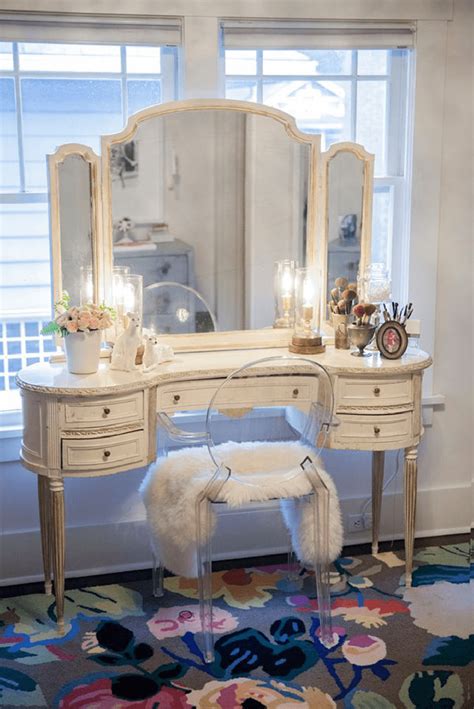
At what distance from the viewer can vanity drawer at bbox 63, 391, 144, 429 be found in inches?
114

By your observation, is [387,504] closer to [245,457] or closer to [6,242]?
[245,457]

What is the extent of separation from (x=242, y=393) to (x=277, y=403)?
0.14 meters

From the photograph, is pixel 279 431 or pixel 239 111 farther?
pixel 239 111

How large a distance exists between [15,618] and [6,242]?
1.33 m

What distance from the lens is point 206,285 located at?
3336 millimetres

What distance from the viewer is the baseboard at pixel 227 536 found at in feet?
11.3

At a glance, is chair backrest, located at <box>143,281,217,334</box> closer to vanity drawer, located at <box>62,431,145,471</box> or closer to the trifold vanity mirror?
the trifold vanity mirror

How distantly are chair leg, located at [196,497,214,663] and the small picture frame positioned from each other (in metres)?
0.87

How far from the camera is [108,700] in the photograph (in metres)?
2.65

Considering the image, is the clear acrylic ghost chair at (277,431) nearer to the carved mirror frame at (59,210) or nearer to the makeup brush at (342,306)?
the makeup brush at (342,306)

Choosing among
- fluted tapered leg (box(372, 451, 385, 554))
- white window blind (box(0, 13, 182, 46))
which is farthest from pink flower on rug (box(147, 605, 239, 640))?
white window blind (box(0, 13, 182, 46))

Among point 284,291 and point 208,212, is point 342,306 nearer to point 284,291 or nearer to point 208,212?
point 284,291

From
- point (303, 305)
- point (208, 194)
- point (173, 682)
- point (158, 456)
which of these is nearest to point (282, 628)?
point (173, 682)

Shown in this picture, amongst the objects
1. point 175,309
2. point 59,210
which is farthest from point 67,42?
point 175,309
